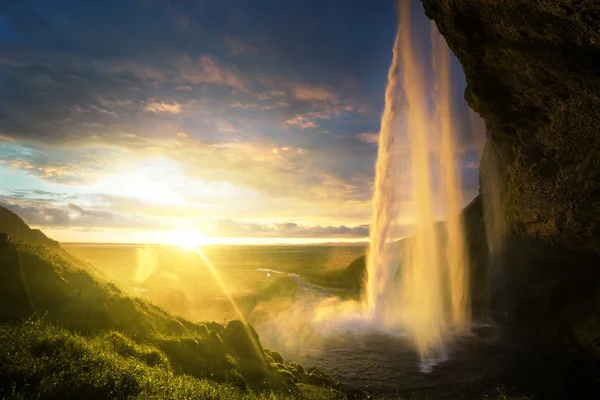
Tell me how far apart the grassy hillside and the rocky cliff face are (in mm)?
16468

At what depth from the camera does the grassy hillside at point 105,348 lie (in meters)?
10.3

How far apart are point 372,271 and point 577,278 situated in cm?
2022

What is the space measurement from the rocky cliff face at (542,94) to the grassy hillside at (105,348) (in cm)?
1647

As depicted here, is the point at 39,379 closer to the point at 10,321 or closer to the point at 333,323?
the point at 10,321

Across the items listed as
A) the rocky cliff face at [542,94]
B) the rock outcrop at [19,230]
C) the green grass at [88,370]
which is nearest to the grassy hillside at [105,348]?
the green grass at [88,370]

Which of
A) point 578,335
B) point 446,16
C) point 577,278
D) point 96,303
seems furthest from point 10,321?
point 577,278

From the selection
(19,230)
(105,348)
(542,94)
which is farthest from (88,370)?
(542,94)

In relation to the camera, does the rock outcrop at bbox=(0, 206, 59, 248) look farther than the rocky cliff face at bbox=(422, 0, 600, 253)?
Yes

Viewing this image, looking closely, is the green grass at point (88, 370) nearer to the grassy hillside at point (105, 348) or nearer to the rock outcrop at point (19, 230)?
the grassy hillside at point (105, 348)

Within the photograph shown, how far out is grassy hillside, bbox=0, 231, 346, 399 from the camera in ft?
33.8

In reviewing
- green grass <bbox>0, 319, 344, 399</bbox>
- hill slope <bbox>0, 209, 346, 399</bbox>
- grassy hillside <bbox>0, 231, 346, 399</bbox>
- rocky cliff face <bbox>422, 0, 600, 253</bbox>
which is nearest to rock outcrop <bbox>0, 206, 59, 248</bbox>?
hill slope <bbox>0, 209, 346, 399</bbox>

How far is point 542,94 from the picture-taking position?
17.3 m

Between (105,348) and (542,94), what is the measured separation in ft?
75.8

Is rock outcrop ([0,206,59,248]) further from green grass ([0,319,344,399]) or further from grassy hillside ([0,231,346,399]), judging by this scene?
green grass ([0,319,344,399])
